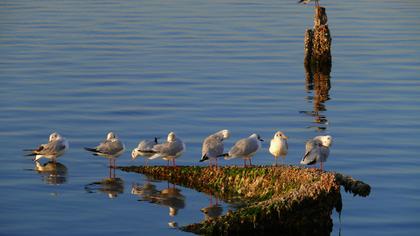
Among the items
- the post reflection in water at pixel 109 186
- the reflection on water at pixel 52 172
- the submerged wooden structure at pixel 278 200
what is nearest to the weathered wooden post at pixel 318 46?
the reflection on water at pixel 52 172

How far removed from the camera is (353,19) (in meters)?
59.1

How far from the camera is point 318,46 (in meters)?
44.6

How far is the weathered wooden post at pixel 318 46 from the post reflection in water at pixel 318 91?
0.22 metres

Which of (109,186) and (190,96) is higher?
(190,96)

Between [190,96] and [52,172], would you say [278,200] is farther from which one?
[190,96]

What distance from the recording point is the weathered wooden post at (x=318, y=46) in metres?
43.7

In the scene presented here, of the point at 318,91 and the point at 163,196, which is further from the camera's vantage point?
the point at 318,91

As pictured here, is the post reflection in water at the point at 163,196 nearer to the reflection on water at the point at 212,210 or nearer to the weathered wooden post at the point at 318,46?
the reflection on water at the point at 212,210

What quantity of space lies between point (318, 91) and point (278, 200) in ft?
64.5

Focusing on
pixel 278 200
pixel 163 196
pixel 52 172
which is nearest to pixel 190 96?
pixel 52 172

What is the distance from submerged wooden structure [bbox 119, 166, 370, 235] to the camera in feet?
66.6

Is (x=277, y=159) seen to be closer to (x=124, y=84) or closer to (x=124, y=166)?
(x=124, y=166)

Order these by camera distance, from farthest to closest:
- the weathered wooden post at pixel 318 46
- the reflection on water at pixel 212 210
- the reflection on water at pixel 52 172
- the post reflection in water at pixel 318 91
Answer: the weathered wooden post at pixel 318 46, the post reflection in water at pixel 318 91, the reflection on water at pixel 52 172, the reflection on water at pixel 212 210

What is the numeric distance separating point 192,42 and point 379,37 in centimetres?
866
